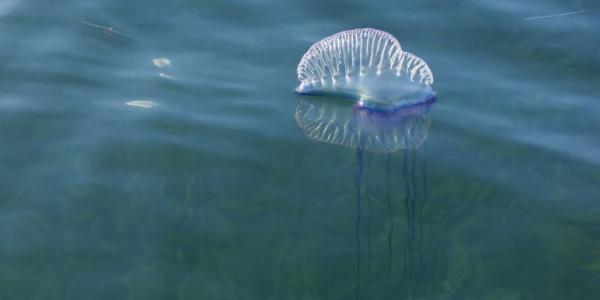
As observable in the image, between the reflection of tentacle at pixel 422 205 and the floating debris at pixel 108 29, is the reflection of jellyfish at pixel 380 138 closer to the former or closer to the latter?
the reflection of tentacle at pixel 422 205

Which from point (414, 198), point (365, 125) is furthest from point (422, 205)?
point (365, 125)

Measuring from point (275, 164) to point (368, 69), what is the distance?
997 mm

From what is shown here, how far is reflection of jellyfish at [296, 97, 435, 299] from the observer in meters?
5.36

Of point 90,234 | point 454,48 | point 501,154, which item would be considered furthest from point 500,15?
point 90,234

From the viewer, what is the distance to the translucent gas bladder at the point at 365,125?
5652 mm

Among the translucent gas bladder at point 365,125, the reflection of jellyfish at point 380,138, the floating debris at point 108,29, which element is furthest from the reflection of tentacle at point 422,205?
the floating debris at point 108,29

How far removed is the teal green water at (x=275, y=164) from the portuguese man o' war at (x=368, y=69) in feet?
0.56

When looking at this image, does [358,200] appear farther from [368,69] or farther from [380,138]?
[368,69]

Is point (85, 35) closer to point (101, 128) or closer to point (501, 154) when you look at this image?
point (101, 128)

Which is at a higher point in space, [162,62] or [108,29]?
[108,29]

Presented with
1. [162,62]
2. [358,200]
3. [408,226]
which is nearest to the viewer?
[408,226]

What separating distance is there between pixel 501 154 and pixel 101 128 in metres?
3.11

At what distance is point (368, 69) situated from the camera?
5547 mm

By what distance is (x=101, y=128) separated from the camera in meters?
5.82
